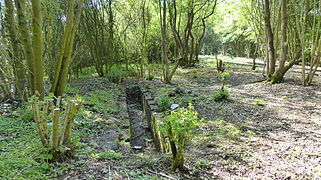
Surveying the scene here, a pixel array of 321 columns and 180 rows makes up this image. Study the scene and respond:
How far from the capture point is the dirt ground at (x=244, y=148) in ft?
7.97

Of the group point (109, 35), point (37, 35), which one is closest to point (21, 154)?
point (37, 35)

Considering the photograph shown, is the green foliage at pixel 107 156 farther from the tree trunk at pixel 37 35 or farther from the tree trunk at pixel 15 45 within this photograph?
the tree trunk at pixel 15 45

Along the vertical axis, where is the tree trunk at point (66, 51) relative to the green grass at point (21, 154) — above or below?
above

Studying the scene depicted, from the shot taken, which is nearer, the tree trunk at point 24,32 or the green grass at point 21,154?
the green grass at point 21,154

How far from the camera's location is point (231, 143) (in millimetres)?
3332

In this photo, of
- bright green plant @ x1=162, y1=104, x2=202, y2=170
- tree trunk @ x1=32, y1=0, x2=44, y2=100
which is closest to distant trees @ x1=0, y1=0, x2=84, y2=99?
tree trunk @ x1=32, y1=0, x2=44, y2=100

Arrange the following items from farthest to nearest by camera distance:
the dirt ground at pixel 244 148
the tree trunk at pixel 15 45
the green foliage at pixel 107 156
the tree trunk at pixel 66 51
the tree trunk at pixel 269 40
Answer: the tree trunk at pixel 269 40
the tree trunk at pixel 15 45
the tree trunk at pixel 66 51
the green foliage at pixel 107 156
the dirt ground at pixel 244 148

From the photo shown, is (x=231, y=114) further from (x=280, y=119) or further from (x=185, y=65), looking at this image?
(x=185, y=65)

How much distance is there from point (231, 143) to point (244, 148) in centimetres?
24

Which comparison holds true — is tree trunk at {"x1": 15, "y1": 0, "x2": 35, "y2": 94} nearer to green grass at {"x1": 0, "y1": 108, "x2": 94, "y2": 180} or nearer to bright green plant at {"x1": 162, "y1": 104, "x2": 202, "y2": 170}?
green grass at {"x1": 0, "y1": 108, "x2": 94, "y2": 180}

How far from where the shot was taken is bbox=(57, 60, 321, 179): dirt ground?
2.43 metres

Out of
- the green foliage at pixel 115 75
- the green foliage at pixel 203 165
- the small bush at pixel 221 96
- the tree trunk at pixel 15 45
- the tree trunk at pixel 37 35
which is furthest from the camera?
the green foliage at pixel 115 75

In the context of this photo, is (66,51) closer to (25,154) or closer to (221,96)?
(25,154)

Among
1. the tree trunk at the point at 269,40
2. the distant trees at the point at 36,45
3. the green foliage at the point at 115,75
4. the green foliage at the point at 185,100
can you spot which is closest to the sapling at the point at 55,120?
the distant trees at the point at 36,45
